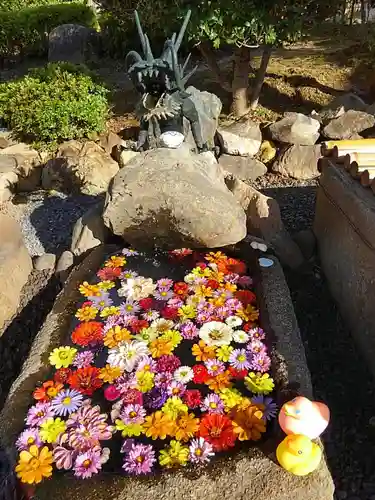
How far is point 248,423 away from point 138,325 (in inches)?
49.5

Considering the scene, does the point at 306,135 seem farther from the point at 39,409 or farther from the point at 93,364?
the point at 39,409

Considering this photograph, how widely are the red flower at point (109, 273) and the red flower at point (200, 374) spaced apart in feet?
4.45

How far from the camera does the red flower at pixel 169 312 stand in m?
3.78

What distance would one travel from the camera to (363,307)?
155 inches

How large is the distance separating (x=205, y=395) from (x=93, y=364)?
0.88m

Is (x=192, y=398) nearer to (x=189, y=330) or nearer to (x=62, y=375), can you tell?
(x=189, y=330)

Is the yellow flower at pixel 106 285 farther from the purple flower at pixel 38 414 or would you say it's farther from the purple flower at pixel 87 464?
the purple flower at pixel 87 464

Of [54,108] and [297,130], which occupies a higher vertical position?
[54,108]

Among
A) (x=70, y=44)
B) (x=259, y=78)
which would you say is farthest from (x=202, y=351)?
(x=70, y=44)

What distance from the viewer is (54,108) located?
778 cm

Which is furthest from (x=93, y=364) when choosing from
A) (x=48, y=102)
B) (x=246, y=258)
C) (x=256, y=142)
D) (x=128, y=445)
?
(x=48, y=102)

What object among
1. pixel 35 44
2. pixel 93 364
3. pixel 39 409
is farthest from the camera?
pixel 35 44

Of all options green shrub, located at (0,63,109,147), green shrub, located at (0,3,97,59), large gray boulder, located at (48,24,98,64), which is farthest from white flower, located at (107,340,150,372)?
green shrub, located at (0,3,97,59)

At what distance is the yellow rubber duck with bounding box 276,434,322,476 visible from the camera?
2443 mm
